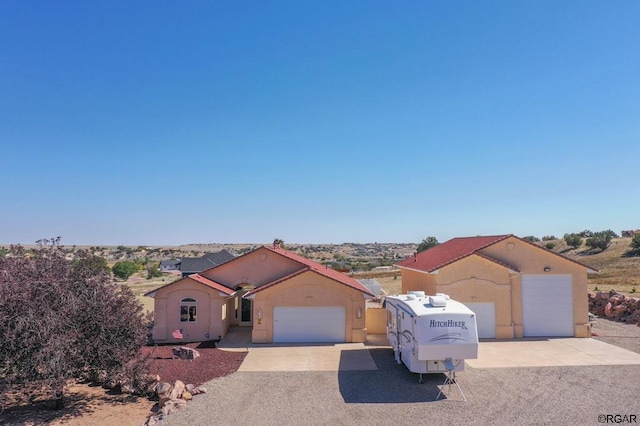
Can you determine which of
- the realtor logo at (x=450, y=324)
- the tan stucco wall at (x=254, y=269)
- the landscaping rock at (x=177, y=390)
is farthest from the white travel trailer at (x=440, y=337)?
the tan stucco wall at (x=254, y=269)

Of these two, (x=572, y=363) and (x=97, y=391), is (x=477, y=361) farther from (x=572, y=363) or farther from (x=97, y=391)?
(x=97, y=391)

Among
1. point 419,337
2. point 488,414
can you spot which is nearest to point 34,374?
point 419,337

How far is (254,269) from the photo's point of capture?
24.1 metres

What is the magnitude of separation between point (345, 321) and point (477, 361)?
6.68 m

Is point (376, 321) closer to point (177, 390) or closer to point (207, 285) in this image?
point (207, 285)

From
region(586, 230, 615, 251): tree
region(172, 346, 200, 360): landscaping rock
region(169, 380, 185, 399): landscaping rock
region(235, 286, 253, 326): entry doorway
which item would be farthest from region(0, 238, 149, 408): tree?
region(586, 230, 615, 251): tree

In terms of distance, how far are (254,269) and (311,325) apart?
5.20 meters

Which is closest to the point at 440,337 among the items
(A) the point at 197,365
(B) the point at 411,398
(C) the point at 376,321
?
(B) the point at 411,398

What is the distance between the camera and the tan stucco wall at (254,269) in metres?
23.8

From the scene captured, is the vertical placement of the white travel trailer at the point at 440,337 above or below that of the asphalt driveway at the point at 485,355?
above

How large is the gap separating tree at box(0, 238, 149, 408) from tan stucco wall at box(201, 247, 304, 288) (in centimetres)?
1022

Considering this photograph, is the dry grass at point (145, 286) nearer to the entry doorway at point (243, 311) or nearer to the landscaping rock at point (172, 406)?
the entry doorway at point (243, 311)

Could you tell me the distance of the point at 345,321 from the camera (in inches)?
824

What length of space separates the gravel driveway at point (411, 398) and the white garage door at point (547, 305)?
5.67 m
